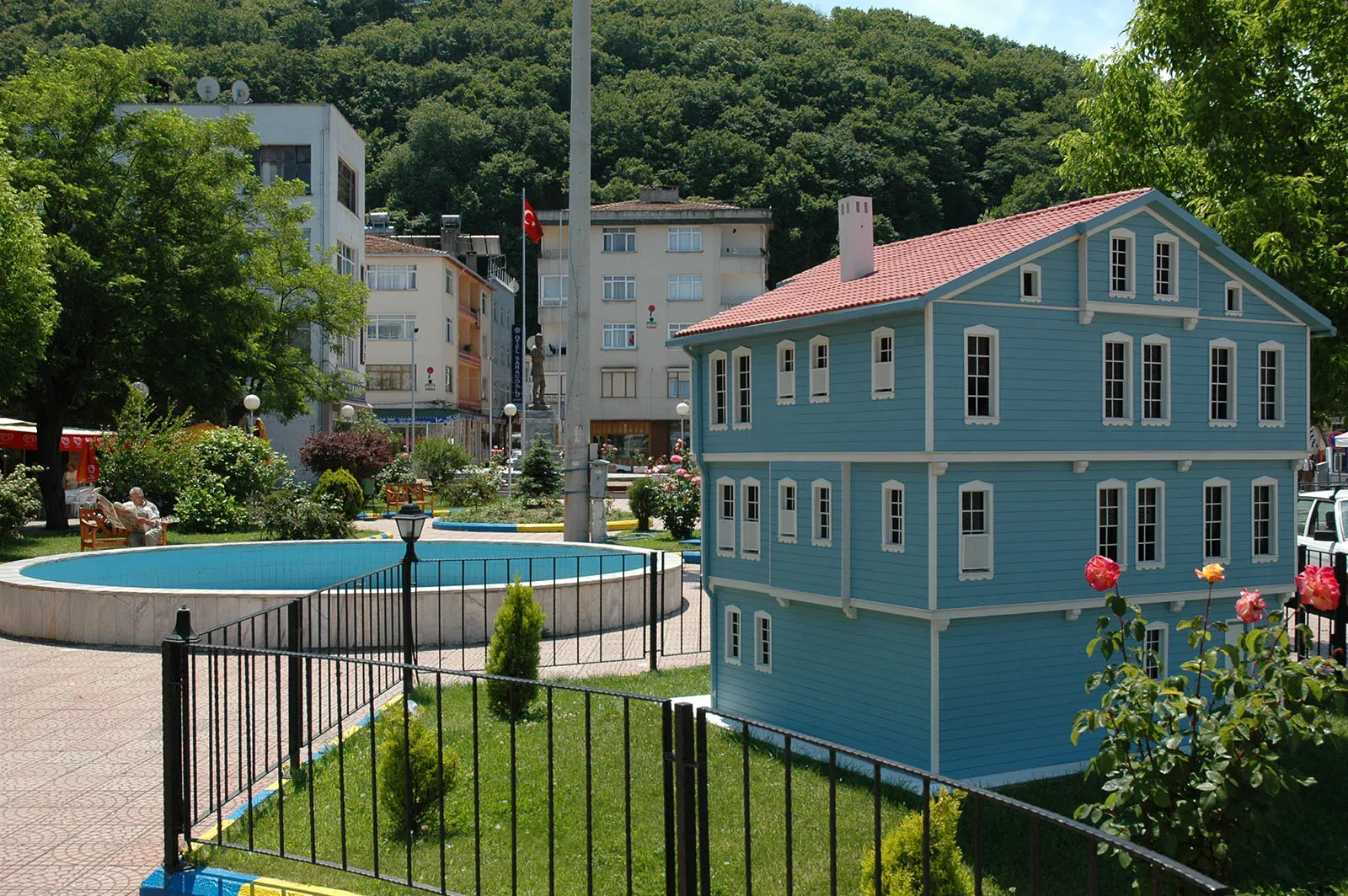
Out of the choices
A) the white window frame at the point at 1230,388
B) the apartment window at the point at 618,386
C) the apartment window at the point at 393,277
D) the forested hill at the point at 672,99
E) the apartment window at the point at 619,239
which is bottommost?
the white window frame at the point at 1230,388

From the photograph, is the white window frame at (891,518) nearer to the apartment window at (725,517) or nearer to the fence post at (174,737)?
the apartment window at (725,517)

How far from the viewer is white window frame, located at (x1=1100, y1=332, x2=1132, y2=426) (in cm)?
1093

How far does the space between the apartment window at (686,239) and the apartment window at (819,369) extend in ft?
184

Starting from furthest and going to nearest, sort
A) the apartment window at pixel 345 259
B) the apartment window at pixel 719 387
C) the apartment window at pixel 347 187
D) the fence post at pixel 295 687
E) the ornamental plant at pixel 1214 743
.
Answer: the apartment window at pixel 345 259, the apartment window at pixel 347 187, the apartment window at pixel 719 387, the fence post at pixel 295 687, the ornamental plant at pixel 1214 743

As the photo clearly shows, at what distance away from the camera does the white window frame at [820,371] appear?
11.0m

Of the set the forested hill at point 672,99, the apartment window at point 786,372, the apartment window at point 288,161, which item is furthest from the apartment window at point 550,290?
the apartment window at point 786,372

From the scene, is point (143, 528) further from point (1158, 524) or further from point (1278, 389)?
point (1278, 389)

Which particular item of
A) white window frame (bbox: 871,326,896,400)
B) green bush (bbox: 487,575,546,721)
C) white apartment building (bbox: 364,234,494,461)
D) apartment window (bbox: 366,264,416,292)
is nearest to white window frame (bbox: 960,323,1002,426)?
white window frame (bbox: 871,326,896,400)

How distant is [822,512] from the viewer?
36.6ft

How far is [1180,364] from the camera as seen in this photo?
11398 mm

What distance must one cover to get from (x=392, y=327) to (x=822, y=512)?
203 ft

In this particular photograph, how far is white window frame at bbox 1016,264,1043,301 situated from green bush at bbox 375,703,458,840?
19.8 feet

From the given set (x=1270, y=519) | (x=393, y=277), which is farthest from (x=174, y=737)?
(x=393, y=277)

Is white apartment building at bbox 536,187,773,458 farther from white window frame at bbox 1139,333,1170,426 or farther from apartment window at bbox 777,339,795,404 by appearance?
white window frame at bbox 1139,333,1170,426
